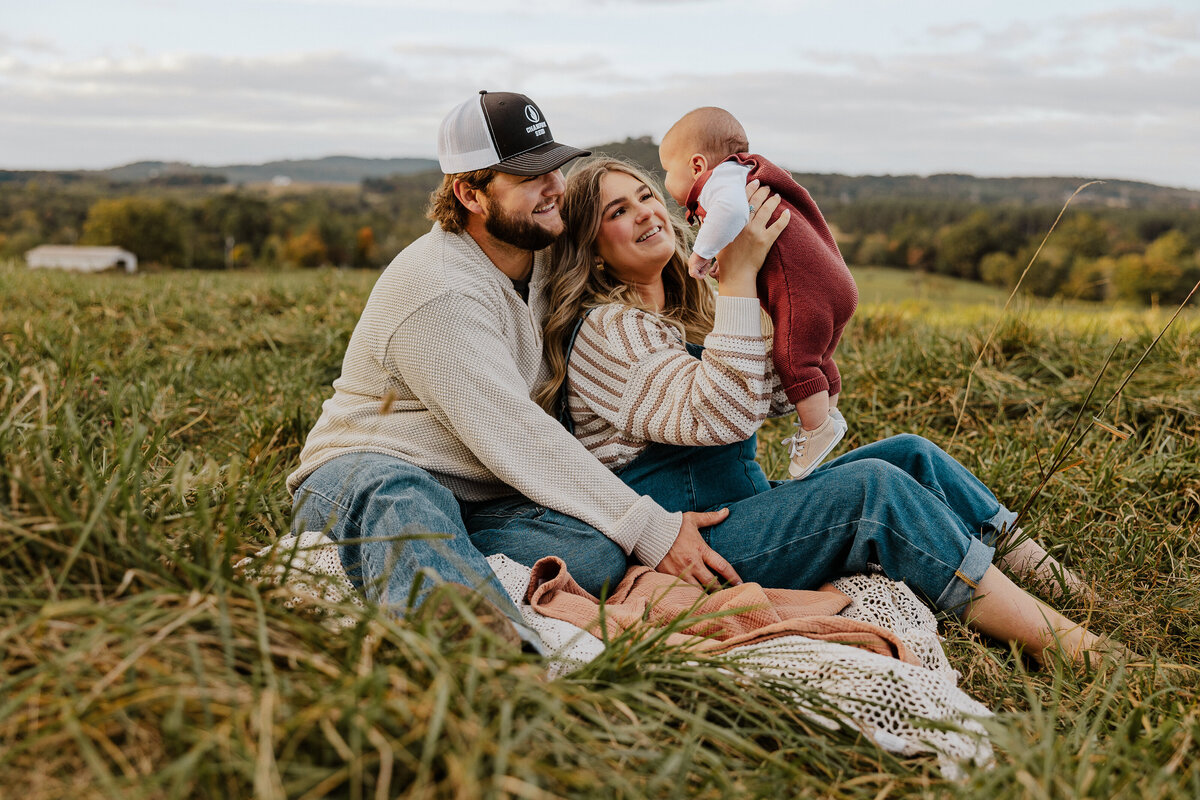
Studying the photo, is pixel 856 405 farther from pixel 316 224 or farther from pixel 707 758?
pixel 316 224

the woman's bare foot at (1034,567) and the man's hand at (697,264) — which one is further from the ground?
the man's hand at (697,264)

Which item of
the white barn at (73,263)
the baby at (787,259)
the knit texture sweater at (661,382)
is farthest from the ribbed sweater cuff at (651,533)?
the white barn at (73,263)

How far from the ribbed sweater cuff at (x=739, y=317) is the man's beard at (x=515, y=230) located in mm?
679

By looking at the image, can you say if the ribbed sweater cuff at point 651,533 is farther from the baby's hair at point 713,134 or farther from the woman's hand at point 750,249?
the baby's hair at point 713,134

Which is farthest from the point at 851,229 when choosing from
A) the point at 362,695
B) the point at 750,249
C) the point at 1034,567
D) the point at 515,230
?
the point at 362,695

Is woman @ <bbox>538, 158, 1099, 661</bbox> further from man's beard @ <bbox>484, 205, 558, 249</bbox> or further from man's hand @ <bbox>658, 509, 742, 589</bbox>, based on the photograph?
man's beard @ <bbox>484, 205, 558, 249</bbox>

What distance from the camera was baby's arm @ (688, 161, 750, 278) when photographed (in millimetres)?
2838

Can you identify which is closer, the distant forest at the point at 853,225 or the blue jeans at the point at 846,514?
the blue jeans at the point at 846,514

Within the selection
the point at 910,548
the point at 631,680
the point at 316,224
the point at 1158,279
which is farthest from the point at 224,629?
the point at 316,224

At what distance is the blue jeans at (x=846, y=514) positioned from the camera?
2824 millimetres

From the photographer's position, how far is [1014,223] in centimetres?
3200

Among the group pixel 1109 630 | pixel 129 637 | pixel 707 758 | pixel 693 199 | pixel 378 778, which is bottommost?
pixel 1109 630

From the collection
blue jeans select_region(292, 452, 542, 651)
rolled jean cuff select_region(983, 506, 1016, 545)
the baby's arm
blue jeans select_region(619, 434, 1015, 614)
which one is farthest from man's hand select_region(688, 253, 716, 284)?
rolled jean cuff select_region(983, 506, 1016, 545)

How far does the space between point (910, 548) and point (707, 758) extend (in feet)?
4.46
